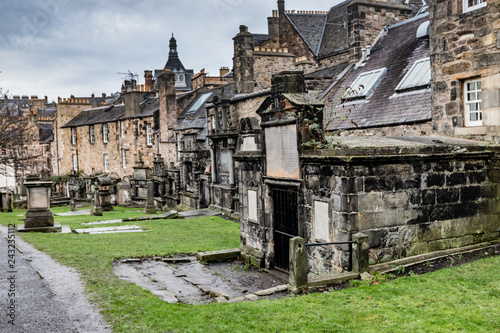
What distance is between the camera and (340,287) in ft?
24.3

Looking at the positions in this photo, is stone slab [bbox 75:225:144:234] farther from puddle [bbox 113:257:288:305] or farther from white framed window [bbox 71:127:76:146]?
white framed window [bbox 71:127:76:146]

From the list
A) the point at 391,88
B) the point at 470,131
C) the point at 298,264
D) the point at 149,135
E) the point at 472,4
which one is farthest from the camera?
the point at 149,135

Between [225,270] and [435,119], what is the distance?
7.64 m

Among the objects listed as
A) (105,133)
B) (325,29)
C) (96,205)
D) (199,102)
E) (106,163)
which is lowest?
(96,205)

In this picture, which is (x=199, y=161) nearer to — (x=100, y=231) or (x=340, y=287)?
(x=100, y=231)

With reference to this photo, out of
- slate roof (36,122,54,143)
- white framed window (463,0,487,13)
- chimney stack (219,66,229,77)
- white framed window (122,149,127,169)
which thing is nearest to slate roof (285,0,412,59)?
white framed window (463,0,487,13)

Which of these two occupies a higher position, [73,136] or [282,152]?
[73,136]

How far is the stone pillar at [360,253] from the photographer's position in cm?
773

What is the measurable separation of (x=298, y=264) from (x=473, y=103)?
7935 millimetres

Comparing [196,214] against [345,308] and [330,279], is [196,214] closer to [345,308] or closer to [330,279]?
[330,279]

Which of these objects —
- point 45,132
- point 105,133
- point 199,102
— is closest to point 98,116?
point 105,133

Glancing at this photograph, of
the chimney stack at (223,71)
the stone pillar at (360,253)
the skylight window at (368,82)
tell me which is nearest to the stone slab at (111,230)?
the stone pillar at (360,253)

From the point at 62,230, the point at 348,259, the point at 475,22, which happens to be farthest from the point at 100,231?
the point at 475,22

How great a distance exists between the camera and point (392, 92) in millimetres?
17484
